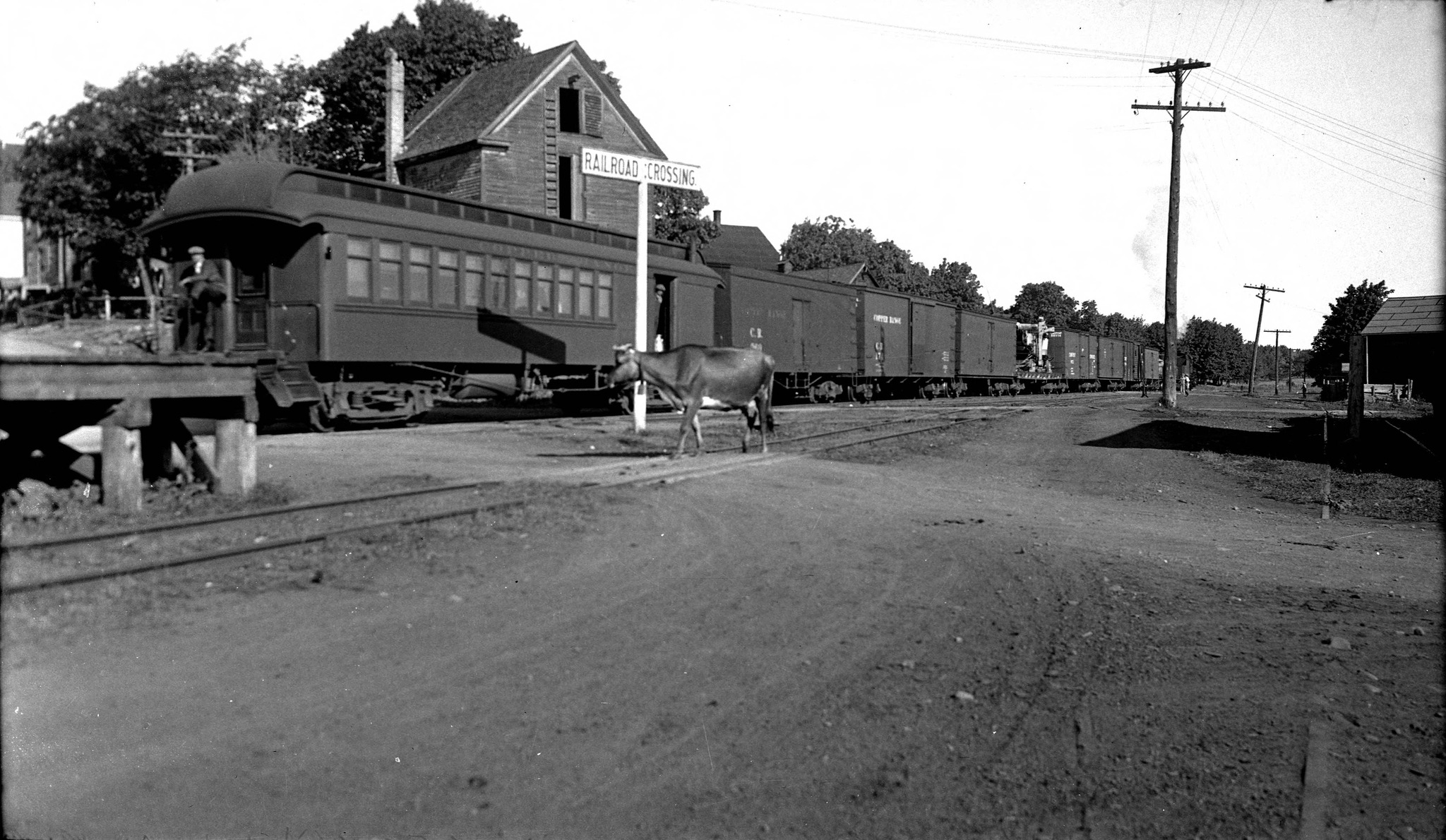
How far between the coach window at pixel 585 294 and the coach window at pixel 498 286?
7.25 feet

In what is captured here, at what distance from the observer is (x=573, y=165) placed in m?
40.1

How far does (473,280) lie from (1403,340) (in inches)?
901

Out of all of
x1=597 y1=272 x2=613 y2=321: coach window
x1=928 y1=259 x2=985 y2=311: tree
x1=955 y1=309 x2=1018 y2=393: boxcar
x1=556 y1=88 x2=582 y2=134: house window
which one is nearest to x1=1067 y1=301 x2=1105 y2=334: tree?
x1=928 y1=259 x2=985 y2=311: tree

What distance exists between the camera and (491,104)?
1572 inches

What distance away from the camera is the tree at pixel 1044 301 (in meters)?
150

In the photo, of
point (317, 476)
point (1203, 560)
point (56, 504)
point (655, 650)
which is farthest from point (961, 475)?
point (56, 504)

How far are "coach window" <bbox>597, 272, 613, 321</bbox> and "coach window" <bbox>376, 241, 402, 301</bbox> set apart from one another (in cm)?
548

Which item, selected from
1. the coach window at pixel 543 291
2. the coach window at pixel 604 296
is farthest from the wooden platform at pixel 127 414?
the coach window at pixel 604 296

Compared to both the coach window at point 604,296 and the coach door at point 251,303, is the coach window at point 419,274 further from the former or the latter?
the coach window at point 604,296

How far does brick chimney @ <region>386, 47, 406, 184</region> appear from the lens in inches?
1650

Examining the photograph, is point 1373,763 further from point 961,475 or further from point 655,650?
point 961,475

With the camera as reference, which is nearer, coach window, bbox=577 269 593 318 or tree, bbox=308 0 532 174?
coach window, bbox=577 269 593 318

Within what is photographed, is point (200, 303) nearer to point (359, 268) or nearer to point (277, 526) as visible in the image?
point (359, 268)

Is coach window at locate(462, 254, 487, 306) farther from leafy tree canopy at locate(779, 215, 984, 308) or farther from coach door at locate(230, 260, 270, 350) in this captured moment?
leafy tree canopy at locate(779, 215, 984, 308)
